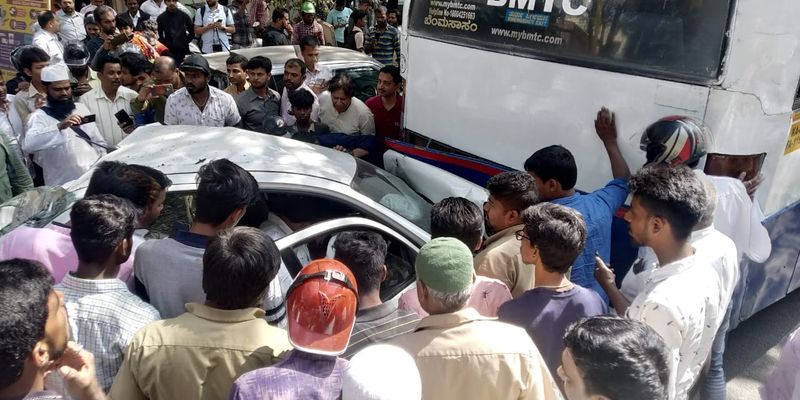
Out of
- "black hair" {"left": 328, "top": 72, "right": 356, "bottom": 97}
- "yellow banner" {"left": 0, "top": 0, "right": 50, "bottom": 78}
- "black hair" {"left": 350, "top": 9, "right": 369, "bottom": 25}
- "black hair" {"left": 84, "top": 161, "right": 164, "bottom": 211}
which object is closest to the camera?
"black hair" {"left": 84, "top": 161, "right": 164, "bottom": 211}

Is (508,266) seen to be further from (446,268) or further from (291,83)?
(291,83)

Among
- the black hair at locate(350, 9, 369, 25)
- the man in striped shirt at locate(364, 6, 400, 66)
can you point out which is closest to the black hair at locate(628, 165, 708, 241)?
the man in striped shirt at locate(364, 6, 400, 66)

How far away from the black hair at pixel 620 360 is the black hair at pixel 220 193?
1.50 meters

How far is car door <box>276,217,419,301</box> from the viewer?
9.98ft

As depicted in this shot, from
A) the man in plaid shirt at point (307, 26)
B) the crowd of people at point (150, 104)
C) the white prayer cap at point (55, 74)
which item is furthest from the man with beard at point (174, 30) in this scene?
the white prayer cap at point (55, 74)

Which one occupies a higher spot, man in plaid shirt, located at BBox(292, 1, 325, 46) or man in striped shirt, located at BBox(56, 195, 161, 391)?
man in plaid shirt, located at BBox(292, 1, 325, 46)

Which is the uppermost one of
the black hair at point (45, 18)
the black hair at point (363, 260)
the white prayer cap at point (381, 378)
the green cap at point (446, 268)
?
the black hair at point (45, 18)

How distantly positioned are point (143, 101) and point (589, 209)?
405cm

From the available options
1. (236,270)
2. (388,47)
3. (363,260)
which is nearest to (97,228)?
(236,270)

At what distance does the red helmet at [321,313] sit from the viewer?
190 centimetres

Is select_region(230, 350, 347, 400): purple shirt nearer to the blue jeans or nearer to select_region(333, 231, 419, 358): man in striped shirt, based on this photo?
select_region(333, 231, 419, 358): man in striped shirt

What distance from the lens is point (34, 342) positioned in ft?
5.54

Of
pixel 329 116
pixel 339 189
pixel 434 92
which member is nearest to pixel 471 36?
pixel 434 92

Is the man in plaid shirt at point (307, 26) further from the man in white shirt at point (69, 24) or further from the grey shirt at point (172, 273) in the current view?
the grey shirt at point (172, 273)
